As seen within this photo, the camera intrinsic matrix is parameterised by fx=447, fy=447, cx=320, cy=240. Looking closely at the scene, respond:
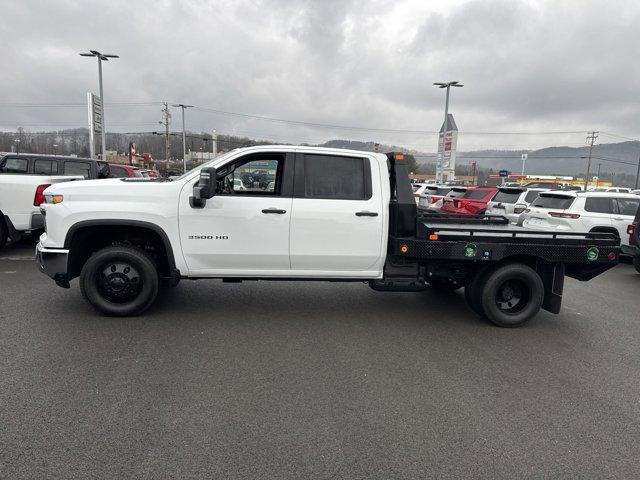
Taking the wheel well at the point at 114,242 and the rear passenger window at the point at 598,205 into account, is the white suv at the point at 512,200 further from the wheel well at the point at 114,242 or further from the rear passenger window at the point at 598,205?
the wheel well at the point at 114,242

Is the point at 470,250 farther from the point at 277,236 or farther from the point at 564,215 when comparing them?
the point at 564,215

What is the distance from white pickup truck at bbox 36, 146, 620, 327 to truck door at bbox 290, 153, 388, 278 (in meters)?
0.01

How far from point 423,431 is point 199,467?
1511 millimetres

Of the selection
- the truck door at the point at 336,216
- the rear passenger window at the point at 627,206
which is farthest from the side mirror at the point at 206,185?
the rear passenger window at the point at 627,206

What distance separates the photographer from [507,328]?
17.8 feet

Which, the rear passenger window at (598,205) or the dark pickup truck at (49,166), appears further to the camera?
the rear passenger window at (598,205)

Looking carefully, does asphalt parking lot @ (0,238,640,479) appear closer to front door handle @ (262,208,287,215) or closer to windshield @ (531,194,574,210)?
front door handle @ (262,208,287,215)

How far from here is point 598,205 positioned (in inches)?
398

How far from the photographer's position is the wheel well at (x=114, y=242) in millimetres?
5004

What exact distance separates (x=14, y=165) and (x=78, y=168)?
4.62 feet

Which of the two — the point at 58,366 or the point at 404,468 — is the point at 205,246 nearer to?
the point at 58,366

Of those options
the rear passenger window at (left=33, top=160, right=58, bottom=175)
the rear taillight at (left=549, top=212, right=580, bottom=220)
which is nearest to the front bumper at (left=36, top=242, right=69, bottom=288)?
the rear passenger window at (left=33, top=160, right=58, bottom=175)

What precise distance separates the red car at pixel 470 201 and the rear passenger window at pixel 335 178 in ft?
29.9

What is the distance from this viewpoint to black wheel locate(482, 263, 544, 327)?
17.5 feet
